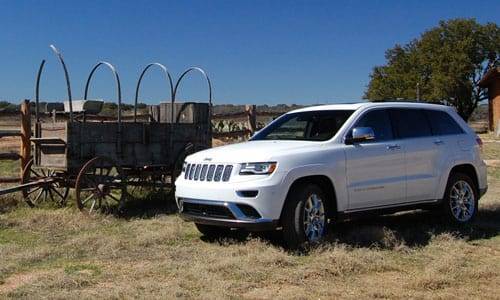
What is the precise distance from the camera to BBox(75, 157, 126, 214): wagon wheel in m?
10.1

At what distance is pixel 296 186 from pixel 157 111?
604 centimetres

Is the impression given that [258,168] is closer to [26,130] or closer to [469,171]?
[469,171]

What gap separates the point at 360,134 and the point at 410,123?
1372 mm

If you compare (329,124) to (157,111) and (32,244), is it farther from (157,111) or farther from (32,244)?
(157,111)

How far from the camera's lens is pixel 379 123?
28.3ft

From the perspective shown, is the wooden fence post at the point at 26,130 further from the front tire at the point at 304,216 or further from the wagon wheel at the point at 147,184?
the front tire at the point at 304,216

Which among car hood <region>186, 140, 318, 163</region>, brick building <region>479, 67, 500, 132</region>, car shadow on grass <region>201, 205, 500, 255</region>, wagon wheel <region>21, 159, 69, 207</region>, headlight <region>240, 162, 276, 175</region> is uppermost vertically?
brick building <region>479, 67, 500, 132</region>

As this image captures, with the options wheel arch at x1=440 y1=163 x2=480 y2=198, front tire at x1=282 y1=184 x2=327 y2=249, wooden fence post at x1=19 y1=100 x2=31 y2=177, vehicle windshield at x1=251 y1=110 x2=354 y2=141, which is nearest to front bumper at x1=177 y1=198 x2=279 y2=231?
front tire at x1=282 y1=184 x2=327 y2=249

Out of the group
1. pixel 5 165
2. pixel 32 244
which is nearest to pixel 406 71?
pixel 5 165

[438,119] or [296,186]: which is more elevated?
[438,119]

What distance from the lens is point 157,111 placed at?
42.4 ft

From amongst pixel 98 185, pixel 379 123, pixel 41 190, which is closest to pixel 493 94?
pixel 379 123

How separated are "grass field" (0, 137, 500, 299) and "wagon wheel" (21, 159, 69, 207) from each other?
1381 millimetres

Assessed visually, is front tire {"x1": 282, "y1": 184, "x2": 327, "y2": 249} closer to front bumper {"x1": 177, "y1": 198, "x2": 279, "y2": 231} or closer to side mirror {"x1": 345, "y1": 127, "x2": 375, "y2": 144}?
front bumper {"x1": 177, "y1": 198, "x2": 279, "y2": 231}
